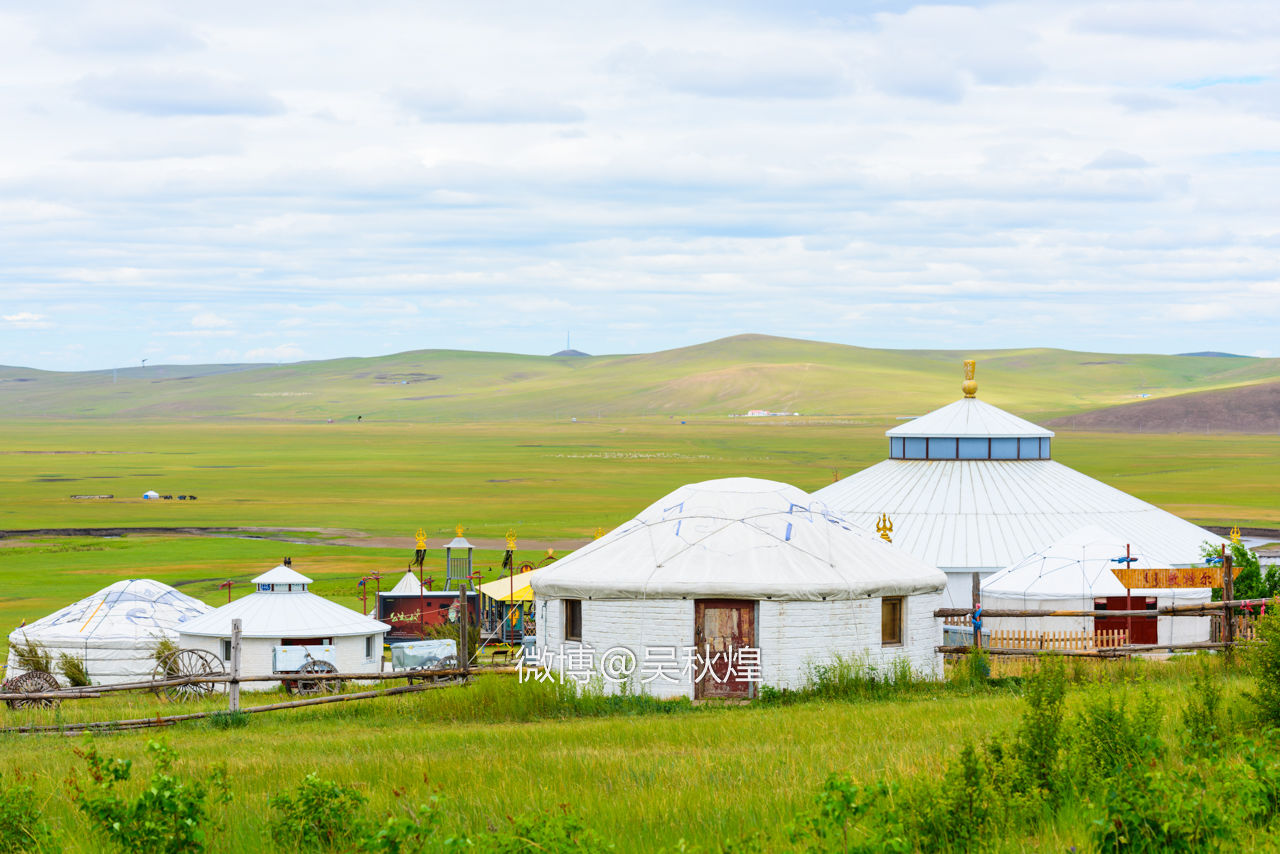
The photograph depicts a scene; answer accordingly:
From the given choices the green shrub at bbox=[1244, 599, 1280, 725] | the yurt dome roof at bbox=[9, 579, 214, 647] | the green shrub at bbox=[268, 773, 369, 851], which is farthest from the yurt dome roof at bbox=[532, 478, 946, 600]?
the green shrub at bbox=[268, 773, 369, 851]

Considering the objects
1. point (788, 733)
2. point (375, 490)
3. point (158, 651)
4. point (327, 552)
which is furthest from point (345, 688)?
point (375, 490)

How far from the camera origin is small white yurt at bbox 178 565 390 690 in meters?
27.1

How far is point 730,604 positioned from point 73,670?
45.6ft

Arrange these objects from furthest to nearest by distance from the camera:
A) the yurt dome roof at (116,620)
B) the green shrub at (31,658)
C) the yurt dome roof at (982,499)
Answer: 1. the yurt dome roof at (982,499)
2. the yurt dome roof at (116,620)
3. the green shrub at (31,658)

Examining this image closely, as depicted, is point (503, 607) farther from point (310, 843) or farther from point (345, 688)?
point (310, 843)

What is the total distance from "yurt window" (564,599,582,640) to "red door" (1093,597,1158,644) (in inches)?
410

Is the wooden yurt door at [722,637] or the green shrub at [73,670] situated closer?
the wooden yurt door at [722,637]

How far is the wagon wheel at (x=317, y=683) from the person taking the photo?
23.5 m

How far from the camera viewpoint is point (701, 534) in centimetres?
2094

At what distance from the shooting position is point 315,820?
26.7 feet

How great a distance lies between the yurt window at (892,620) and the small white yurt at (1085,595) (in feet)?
20.5

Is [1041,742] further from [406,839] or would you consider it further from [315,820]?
[315,820]

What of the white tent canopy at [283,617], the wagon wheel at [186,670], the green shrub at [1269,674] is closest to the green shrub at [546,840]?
the green shrub at [1269,674]

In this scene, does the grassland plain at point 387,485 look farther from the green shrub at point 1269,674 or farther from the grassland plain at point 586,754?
the green shrub at point 1269,674
